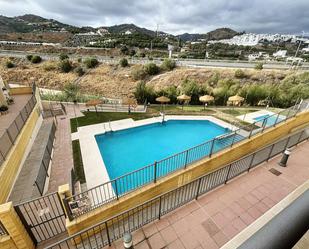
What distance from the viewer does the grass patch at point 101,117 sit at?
45.8 feet

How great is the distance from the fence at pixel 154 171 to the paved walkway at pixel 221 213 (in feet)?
4.84

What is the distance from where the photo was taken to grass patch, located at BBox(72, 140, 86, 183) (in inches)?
331

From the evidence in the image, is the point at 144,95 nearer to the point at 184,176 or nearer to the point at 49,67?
the point at 184,176

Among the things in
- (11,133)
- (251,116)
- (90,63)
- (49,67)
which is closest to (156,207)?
(11,133)

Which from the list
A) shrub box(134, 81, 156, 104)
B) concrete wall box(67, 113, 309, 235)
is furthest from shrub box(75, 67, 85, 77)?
concrete wall box(67, 113, 309, 235)

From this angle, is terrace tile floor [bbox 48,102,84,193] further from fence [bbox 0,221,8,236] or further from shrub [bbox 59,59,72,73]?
shrub [bbox 59,59,72,73]

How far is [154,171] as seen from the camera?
20.2 feet

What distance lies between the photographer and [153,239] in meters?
4.96

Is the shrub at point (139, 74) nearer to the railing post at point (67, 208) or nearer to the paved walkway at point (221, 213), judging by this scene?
the paved walkway at point (221, 213)

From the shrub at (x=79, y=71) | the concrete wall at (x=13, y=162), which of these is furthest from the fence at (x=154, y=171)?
the shrub at (x=79, y=71)

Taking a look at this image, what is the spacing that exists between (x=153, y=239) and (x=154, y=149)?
26.3 ft

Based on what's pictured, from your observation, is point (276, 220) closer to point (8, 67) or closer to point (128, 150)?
point (128, 150)

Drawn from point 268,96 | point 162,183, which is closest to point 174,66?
point 268,96

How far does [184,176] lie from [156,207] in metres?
1.88
